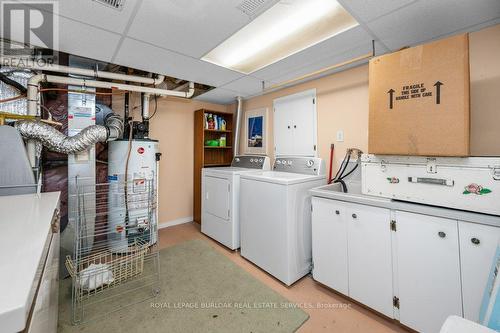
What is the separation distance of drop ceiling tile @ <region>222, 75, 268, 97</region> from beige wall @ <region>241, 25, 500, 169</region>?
0.85 feet

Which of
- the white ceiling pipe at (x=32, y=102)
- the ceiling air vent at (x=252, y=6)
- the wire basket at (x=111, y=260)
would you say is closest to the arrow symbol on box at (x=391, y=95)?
the ceiling air vent at (x=252, y=6)

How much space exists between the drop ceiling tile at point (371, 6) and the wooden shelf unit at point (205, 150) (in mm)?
2554

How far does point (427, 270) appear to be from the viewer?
1.36 meters

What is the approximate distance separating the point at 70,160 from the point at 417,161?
3.26 metres

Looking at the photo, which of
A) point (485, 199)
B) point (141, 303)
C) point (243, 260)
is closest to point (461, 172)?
point (485, 199)

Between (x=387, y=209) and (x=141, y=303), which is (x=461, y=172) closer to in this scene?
(x=387, y=209)

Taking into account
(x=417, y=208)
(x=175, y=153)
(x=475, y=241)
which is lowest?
(x=475, y=241)

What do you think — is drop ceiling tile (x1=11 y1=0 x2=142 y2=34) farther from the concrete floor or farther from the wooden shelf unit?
the concrete floor

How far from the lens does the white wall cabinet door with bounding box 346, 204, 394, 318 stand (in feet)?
5.04

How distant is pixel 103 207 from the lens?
2.61 meters

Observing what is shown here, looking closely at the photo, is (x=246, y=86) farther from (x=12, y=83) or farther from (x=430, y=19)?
(x=12, y=83)

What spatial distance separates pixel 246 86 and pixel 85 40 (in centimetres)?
179

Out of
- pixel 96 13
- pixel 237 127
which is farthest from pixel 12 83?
pixel 237 127

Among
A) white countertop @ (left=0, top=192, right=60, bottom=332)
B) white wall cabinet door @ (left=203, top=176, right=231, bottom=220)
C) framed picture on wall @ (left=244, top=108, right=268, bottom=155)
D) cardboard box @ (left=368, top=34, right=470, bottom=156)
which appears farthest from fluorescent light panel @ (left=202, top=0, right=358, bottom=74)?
white countertop @ (left=0, top=192, right=60, bottom=332)
